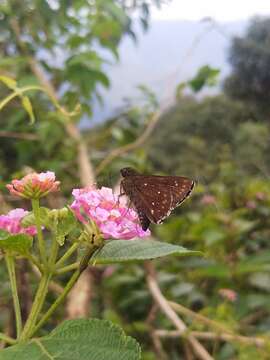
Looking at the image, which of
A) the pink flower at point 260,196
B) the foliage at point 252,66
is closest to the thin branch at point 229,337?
the pink flower at point 260,196

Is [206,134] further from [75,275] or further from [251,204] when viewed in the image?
[75,275]

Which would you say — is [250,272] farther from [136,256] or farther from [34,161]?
[136,256]

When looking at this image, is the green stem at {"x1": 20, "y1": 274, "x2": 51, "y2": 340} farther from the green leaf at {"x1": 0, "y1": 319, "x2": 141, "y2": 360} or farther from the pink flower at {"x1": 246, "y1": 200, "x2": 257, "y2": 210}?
the pink flower at {"x1": 246, "y1": 200, "x2": 257, "y2": 210}

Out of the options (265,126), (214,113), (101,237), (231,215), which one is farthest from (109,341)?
(214,113)

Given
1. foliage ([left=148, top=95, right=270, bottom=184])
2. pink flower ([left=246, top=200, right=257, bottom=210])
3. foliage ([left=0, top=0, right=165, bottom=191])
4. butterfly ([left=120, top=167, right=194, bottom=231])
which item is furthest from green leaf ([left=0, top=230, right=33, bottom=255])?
foliage ([left=148, top=95, right=270, bottom=184])

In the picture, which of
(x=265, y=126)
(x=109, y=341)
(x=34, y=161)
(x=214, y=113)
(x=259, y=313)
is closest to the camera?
(x=109, y=341)

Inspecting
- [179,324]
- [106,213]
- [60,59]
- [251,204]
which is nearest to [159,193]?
[106,213]
